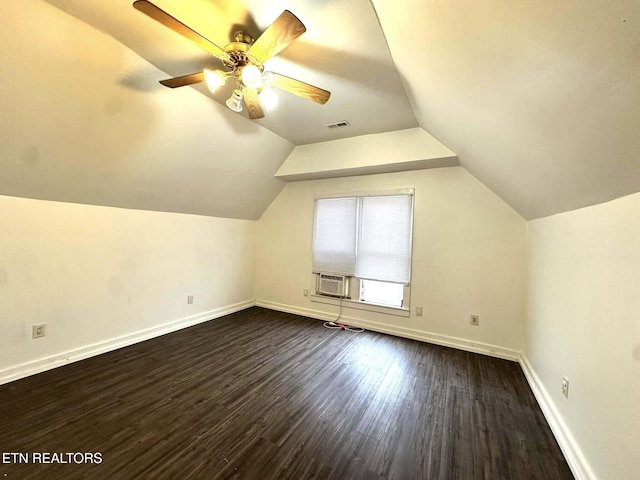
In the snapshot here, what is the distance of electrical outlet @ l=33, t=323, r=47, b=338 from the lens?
2.33m

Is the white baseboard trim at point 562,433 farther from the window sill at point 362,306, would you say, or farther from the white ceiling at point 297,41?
the white ceiling at point 297,41

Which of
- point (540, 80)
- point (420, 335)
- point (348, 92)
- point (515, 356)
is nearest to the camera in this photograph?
point (540, 80)

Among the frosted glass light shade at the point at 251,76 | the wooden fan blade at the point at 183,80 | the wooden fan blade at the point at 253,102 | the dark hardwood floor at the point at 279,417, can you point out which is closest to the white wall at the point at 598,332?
the dark hardwood floor at the point at 279,417

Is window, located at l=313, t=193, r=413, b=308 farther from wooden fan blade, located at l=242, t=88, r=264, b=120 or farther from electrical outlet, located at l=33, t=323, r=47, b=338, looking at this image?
electrical outlet, located at l=33, t=323, r=47, b=338

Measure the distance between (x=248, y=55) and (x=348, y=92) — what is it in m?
0.98

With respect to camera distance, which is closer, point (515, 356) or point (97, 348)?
point (97, 348)

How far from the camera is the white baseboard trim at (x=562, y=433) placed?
4.66 feet

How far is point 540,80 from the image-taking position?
1010 mm

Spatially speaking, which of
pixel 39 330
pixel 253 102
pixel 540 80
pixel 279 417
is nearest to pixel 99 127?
pixel 253 102

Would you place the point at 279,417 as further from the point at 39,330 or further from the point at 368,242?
the point at 368,242

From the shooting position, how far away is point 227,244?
428 centimetres

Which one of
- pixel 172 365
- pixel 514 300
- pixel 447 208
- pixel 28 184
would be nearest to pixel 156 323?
pixel 172 365

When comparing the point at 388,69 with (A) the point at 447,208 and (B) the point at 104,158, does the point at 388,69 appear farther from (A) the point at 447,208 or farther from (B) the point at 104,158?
(B) the point at 104,158

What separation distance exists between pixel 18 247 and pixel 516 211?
4790 mm
